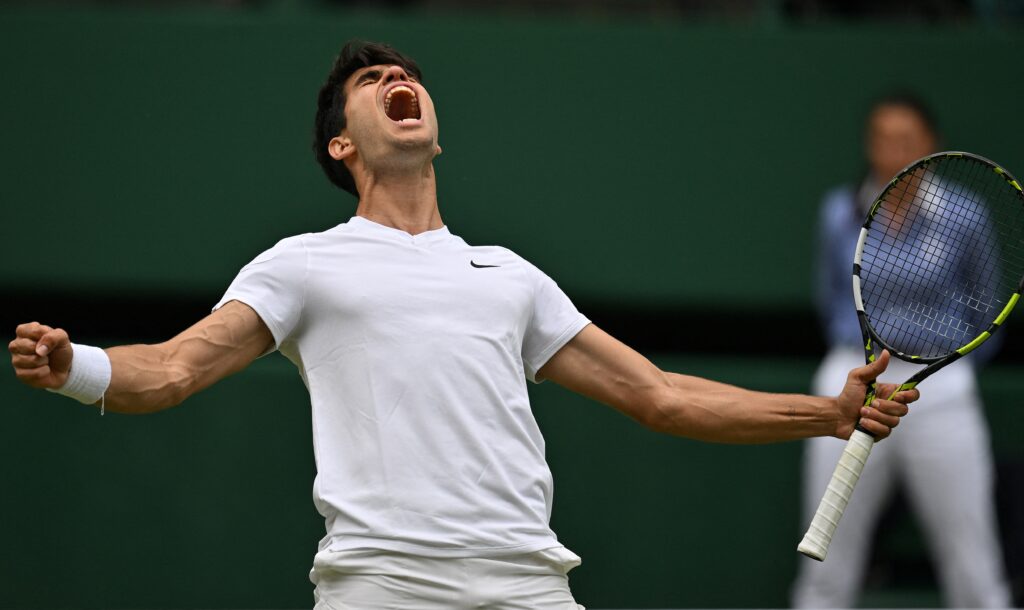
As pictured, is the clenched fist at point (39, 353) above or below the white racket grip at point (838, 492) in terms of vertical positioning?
above

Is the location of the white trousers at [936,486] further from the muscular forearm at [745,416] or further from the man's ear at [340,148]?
the man's ear at [340,148]

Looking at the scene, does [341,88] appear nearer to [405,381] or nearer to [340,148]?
[340,148]

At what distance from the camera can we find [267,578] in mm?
6441

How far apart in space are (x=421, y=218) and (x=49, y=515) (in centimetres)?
374

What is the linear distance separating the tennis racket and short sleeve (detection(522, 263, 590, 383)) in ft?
2.14

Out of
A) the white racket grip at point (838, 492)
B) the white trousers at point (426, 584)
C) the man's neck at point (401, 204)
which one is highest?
the man's neck at point (401, 204)

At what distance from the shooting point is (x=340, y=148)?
3.40 m

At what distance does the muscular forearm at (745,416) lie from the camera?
3.31 m

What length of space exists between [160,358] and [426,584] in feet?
2.16

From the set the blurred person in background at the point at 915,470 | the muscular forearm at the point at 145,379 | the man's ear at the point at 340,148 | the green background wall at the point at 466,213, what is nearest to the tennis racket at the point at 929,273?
the blurred person in background at the point at 915,470

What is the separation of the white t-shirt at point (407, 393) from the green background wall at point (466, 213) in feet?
11.1

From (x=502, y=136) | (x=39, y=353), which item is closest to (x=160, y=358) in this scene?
(x=39, y=353)

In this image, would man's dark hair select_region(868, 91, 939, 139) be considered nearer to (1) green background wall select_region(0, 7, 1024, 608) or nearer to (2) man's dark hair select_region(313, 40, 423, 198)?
(1) green background wall select_region(0, 7, 1024, 608)

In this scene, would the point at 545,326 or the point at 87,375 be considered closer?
the point at 87,375
